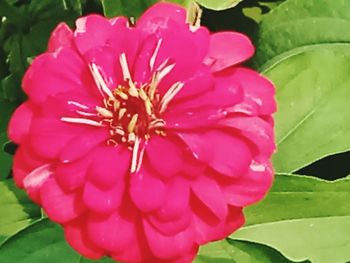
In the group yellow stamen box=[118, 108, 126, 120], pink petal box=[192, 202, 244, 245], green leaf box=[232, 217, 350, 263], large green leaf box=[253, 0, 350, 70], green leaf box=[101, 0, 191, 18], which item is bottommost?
green leaf box=[232, 217, 350, 263]

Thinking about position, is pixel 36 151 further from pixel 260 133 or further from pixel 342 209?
pixel 342 209

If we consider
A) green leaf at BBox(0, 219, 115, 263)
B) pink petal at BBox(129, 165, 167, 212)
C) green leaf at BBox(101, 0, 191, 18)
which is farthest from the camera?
green leaf at BBox(101, 0, 191, 18)

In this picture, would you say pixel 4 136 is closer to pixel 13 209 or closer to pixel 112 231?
pixel 13 209

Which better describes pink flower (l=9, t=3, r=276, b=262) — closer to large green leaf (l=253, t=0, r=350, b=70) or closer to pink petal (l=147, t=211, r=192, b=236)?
pink petal (l=147, t=211, r=192, b=236)

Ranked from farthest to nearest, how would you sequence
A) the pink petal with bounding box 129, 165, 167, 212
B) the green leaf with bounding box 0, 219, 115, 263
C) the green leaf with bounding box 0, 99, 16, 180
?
the green leaf with bounding box 0, 99, 16, 180
the green leaf with bounding box 0, 219, 115, 263
the pink petal with bounding box 129, 165, 167, 212

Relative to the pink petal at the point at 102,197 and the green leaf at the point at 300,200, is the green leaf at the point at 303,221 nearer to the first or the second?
the green leaf at the point at 300,200

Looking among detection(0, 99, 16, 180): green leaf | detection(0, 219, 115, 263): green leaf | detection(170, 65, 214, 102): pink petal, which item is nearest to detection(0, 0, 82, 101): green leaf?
detection(0, 99, 16, 180): green leaf

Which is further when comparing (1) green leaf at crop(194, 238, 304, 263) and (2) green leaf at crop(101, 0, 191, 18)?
(2) green leaf at crop(101, 0, 191, 18)
